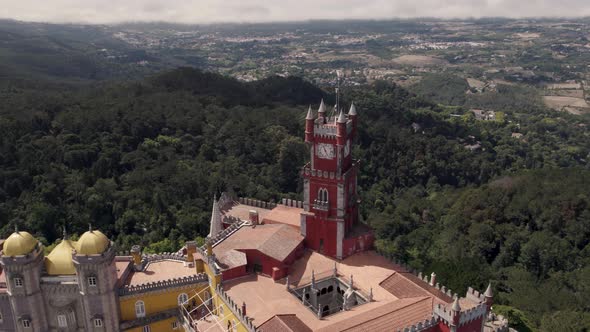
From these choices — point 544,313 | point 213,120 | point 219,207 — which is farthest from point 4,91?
point 544,313

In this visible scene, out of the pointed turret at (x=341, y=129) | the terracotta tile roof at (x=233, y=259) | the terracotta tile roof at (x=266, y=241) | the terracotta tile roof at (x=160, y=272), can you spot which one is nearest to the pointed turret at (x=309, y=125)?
the pointed turret at (x=341, y=129)

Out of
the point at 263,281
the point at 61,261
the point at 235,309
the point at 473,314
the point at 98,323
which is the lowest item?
the point at 98,323

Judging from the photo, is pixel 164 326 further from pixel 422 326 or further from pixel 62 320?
pixel 422 326

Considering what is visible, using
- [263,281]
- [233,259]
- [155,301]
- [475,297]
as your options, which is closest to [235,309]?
[263,281]

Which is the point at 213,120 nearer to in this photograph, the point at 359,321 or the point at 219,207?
the point at 219,207

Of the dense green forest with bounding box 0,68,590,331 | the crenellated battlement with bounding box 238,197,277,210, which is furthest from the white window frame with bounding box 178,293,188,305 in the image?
the dense green forest with bounding box 0,68,590,331

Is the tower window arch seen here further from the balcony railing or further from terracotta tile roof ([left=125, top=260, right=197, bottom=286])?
terracotta tile roof ([left=125, top=260, right=197, bottom=286])

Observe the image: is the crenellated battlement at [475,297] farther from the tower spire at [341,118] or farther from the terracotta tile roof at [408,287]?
the tower spire at [341,118]
